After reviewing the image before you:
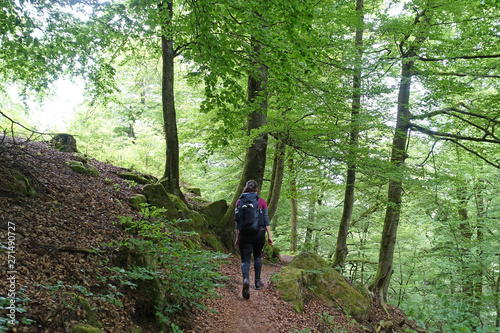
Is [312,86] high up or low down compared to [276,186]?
up

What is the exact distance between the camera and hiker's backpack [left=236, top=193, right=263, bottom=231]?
4.83 meters

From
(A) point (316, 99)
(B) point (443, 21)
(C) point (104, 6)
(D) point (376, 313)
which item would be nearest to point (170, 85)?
(C) point (104, 6)

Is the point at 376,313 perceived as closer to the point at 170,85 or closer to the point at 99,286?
the point at 99,286

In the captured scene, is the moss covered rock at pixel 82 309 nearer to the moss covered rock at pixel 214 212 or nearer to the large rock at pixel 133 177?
the large rock at pixel 133 177

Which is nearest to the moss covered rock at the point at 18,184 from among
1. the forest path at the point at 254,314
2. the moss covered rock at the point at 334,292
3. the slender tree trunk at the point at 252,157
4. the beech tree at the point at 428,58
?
the forest path at the point at 254,314

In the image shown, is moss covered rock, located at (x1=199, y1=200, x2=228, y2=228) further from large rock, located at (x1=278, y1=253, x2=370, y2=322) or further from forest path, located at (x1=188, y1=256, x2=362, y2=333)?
large rock, located at (x1=278, y1=253, x2=370, y2=322)

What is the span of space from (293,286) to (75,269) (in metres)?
4.35

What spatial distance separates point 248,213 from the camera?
483 centimetres

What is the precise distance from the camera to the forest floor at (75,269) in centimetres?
242

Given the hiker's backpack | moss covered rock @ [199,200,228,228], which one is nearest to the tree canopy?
moss covered rock @ [199,200,228,228]

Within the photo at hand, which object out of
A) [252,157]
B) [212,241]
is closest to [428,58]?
[252,157]

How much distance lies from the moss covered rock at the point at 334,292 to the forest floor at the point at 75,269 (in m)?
0.35

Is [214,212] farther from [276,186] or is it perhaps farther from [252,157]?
[276,186]

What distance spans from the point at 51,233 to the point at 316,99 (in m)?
5.73
